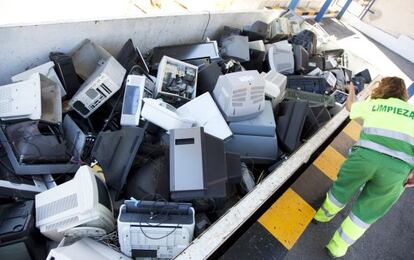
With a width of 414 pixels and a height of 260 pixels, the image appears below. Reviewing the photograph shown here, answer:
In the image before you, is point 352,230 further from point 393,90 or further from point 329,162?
point 393,90

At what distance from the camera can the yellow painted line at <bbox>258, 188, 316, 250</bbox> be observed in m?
1.76

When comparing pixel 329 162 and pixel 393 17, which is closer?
pixel 329 162

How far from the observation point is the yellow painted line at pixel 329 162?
230 centimetres

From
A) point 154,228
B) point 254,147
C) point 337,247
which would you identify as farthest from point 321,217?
point 154,228

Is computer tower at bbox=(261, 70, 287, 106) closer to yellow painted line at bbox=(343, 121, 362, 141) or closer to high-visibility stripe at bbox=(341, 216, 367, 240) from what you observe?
yellow painted line at bbox=(343, 121, 362, 141)

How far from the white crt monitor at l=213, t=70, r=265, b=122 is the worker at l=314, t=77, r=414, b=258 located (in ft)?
2.25

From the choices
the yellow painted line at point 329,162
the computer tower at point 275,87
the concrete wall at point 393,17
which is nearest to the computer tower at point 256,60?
the computer tower at point 275,87

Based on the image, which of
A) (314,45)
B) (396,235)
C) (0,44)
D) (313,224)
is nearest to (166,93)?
(0,44)

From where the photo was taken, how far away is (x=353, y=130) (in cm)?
278

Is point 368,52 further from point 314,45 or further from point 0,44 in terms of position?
point 0,44

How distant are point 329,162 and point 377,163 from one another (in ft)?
2.01

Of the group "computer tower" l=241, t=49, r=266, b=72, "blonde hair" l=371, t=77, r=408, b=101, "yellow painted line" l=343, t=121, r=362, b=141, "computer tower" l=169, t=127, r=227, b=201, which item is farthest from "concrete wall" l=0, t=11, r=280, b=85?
"blonde hair" l=371, t=77, r=408, b=101

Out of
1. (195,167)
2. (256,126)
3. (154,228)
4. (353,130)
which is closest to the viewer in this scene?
(154,228)

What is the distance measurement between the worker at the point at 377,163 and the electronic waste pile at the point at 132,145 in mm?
481
